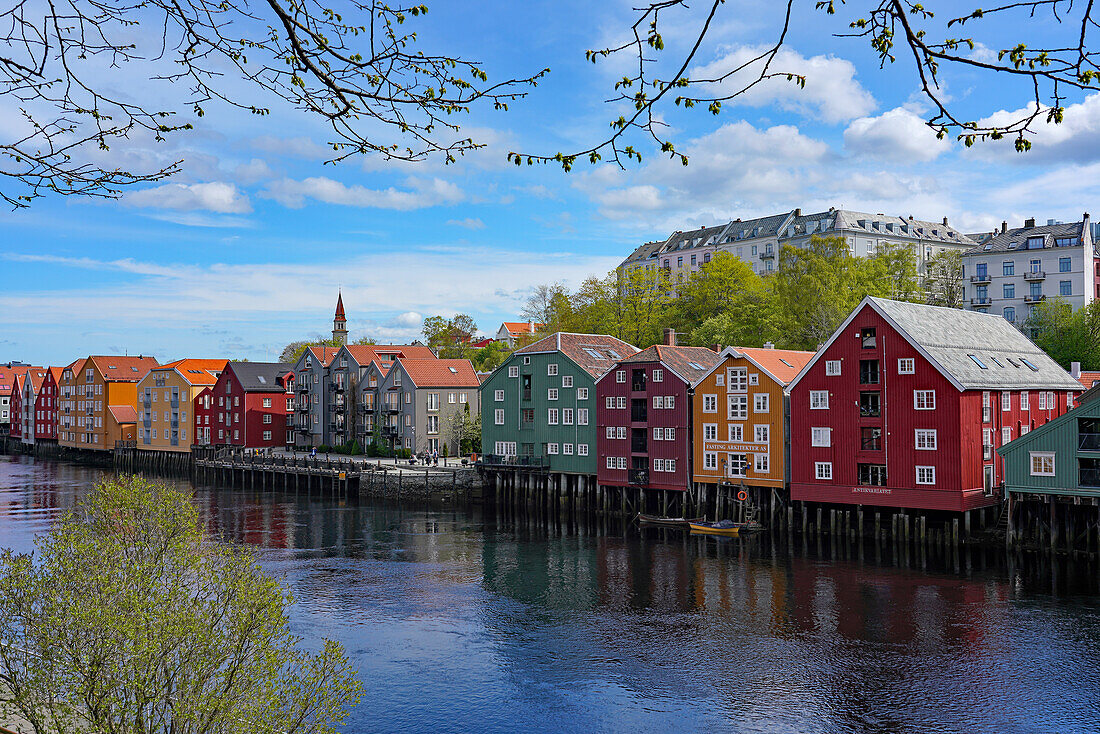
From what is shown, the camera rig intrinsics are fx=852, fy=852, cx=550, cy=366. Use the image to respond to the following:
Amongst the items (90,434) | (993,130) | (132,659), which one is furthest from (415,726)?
(90,434)

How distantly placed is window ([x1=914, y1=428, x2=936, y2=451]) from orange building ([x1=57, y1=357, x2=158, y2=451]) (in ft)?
346

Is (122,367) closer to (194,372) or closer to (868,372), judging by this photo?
(194,372)

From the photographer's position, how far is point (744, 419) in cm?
5494

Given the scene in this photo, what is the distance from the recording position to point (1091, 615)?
32250 mm

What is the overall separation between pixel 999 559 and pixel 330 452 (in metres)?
71.5

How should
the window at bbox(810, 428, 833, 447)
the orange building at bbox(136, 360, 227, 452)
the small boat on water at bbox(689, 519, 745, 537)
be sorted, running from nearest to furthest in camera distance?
1. the window at bbox(810, 428, 833, 447)
2. the small boat on water at bbox(689, 519, 745, 537)
3. the orange building at bbox(136, 360, 227, 452)

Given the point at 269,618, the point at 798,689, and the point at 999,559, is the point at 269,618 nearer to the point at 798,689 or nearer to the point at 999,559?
the point at 798,689

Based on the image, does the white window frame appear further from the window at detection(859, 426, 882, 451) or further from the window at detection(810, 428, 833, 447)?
the window at detection(810, 428, 833, 447)

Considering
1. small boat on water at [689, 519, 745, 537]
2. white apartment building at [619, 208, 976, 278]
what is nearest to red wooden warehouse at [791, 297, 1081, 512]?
small boat on water at [689, 519, 745, 537]

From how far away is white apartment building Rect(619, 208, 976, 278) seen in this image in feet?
356

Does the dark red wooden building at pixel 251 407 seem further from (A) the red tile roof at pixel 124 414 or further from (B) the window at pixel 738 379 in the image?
(B) the window at pixel 738 379

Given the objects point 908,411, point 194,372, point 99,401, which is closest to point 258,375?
point 194,372

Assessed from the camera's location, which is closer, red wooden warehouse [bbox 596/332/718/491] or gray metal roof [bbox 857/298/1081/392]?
gray metal roof [bbox 857/298/1081/392]

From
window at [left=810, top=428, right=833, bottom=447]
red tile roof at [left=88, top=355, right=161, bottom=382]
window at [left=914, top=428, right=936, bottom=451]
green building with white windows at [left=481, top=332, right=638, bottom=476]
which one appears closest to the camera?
window at [left=914, top=428, right=936, bottom=451]
